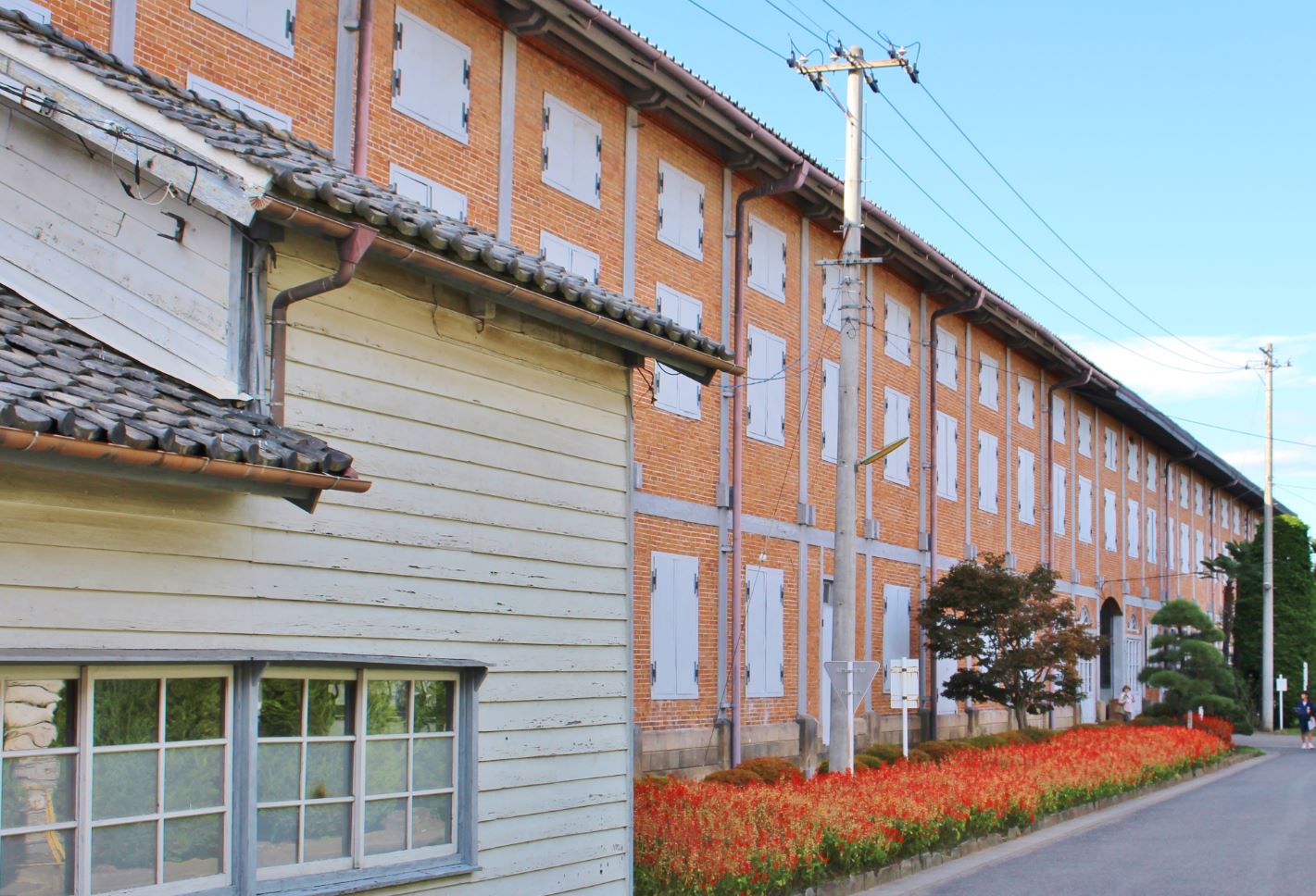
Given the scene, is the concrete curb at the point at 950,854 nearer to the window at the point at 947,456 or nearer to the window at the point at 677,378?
the window at the point at 677,378

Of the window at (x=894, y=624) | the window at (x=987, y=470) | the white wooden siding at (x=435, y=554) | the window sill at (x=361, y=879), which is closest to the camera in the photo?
the white wooden siding at (x=435, y=554)

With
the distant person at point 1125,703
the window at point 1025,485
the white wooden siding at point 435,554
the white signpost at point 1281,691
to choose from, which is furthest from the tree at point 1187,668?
the white wooden siding at point 435,554

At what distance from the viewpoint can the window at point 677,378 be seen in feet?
66.9

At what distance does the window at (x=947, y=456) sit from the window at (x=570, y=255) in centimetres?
1316

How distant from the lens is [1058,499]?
39.2 meters

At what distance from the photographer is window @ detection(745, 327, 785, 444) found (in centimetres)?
2280

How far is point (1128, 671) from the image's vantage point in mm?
47375

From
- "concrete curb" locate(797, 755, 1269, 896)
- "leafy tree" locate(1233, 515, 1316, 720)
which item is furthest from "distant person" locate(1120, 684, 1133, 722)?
"leafy tree" locate(1233, 515, 1316, 720)

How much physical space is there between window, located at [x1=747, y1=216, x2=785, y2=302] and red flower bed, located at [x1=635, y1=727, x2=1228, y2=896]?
7.45 meters

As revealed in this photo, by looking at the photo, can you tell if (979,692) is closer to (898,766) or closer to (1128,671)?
(898,766)

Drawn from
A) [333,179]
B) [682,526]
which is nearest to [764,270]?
[682,526]

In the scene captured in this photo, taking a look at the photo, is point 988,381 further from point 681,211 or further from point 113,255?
point 113,255

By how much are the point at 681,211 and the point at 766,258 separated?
8.54 feet

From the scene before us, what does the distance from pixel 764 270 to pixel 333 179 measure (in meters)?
16.0
